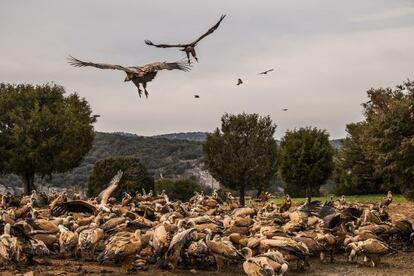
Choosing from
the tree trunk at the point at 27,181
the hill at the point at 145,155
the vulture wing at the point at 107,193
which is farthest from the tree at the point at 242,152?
the hill at the point at 145,155

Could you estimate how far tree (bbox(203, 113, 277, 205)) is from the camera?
137 feet

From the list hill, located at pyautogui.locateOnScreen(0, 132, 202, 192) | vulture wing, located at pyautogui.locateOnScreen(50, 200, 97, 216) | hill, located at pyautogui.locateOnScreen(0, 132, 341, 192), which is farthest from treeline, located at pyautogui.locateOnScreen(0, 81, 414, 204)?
hill, located at pyautogui.locateOnScreen(0, 132, 202, 192)

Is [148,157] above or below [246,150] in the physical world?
above

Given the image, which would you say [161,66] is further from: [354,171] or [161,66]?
[354,171]

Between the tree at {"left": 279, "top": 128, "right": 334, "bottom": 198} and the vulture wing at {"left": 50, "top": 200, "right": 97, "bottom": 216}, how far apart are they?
22.9 m

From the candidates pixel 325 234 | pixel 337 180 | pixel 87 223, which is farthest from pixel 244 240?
pixel 337 180

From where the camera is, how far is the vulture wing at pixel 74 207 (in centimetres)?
2447

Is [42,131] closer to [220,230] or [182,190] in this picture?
[182,190]

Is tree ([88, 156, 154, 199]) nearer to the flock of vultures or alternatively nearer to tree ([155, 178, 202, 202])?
tree ([155, 178, 202, 202])

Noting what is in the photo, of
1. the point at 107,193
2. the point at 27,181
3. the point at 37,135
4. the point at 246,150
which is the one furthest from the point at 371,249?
the point at 27,181

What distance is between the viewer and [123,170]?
49062mm

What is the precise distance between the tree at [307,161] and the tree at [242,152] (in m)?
2.22

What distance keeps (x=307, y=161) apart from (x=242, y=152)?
6176 mm

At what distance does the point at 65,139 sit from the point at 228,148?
1567 centimetres
